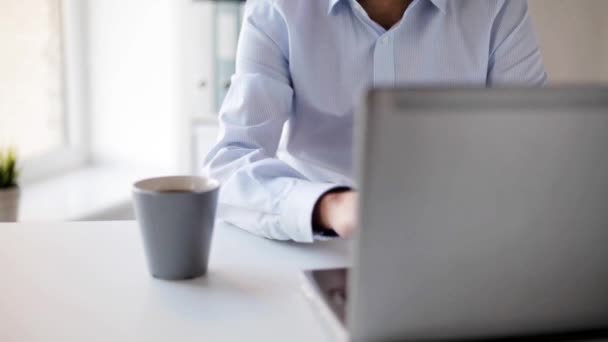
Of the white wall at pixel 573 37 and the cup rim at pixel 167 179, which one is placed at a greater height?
the white wall at pixel 573 37

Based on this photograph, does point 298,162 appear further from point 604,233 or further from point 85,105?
point 85,105

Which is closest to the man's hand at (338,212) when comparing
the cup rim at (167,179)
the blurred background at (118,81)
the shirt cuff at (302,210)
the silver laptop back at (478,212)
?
the shirt cuff at (302,210)

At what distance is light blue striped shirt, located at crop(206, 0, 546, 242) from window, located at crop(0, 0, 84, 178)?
52.0 inches

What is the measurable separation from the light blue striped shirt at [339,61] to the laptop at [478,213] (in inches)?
28.2

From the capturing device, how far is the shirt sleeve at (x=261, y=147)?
1041 mm

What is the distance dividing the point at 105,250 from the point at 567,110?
630 mm

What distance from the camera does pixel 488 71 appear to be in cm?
149

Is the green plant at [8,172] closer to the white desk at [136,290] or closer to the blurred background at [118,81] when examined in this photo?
the blurred background at [118,81]

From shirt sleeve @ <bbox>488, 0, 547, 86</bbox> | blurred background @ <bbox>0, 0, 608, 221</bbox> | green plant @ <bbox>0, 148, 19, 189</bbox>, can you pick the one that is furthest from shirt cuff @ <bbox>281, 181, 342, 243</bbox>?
blurred background @ <bbox>0, 0, 608, 221</bbox>

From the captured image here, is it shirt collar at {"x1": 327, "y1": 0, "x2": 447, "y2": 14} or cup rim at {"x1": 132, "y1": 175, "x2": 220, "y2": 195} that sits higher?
shirt collar at {"x1": 327, "y1": 0, "x2": 447, "y2": 14}

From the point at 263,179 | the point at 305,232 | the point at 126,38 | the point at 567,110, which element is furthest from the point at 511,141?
the point at 126,38

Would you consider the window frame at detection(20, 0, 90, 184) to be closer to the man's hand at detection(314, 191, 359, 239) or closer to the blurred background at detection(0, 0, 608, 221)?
the blurred background at detection(0, 0, 608, 221)

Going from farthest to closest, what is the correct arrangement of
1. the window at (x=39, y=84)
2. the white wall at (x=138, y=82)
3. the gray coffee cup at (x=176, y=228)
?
the white wall at (x=138, y=82)
the window at (x=39, y=84)
the gray coffee cup at (x=176, y=228)

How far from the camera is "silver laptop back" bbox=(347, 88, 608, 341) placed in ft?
1.89
